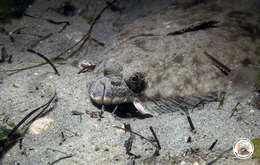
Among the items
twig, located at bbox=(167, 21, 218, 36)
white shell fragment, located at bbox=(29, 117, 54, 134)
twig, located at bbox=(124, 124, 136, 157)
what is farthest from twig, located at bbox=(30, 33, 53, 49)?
twig, located at bbox=(124, 124, 136, 157)

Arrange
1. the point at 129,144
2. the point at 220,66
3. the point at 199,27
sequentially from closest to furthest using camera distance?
1. the point at 129,144
2. the point at 220,66
3. the point at 199,27

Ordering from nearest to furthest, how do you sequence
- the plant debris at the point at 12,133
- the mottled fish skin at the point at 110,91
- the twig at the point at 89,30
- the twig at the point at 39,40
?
the plant debris at the point at 12,133 → the mottled fish skin at the point at 110,91 → the twig at the point at 39,40 → the twig at the point at 89,30

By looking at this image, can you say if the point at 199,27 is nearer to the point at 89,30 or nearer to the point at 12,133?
the point at 89,30

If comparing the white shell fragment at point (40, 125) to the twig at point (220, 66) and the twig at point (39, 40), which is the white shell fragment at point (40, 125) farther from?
the twig at point (220, 66)

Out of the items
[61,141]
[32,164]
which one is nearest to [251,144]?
[61,141]

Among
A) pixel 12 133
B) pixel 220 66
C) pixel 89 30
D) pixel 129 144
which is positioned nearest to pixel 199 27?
pixel 220 66

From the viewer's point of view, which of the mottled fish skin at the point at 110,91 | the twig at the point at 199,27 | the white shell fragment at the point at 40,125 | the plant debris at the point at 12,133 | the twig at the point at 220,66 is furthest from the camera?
the twig at the point at 199,27

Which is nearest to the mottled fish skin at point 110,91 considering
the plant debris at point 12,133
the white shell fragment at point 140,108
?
the white shell fragment at point 140,108
